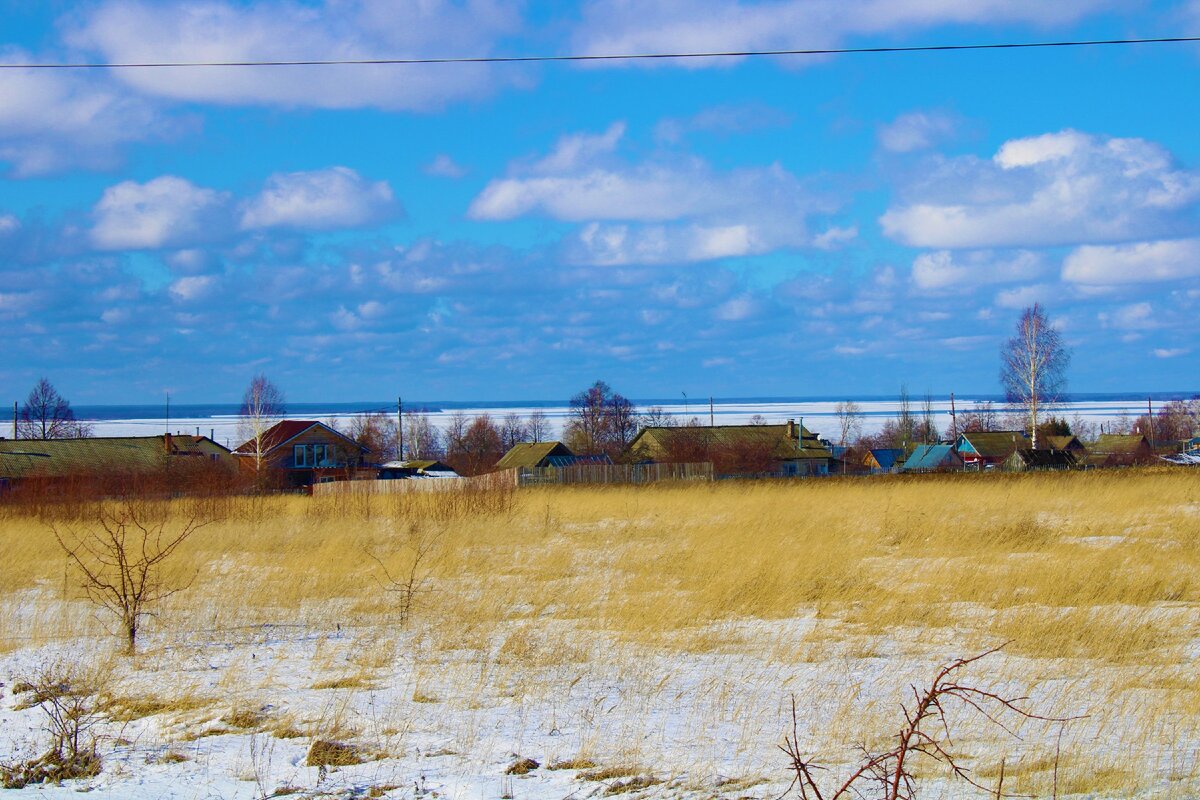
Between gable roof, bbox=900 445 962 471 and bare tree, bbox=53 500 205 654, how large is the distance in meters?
53.2

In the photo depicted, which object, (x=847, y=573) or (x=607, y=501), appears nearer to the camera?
(x=847, y=573)

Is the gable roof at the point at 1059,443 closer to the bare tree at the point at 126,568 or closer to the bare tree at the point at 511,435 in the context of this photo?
the bare tree at the point at 511,435

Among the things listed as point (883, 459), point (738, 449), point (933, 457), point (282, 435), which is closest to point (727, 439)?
point (738, 449)

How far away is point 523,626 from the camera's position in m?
9.21

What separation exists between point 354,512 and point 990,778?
1684 cm

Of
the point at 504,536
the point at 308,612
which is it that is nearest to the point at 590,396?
the point at 504,536

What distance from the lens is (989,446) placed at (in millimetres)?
63781

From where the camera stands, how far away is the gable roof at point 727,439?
188ft

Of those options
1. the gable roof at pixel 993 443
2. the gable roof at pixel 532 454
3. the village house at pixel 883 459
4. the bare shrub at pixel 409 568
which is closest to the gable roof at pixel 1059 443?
the gable roof at pixel 993 443

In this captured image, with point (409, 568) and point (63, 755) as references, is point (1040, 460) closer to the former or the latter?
point (409, 568)

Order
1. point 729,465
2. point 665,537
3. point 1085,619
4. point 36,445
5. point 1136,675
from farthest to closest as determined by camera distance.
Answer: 1. point 729,465
2. point 36,445
3. point 665,537
4. point 1085,619
5. point 1136,675

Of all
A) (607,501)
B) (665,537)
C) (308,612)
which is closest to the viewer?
(308,612)

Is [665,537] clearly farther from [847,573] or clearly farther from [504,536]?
[847,573]

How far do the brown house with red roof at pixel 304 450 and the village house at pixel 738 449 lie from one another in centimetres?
1609
